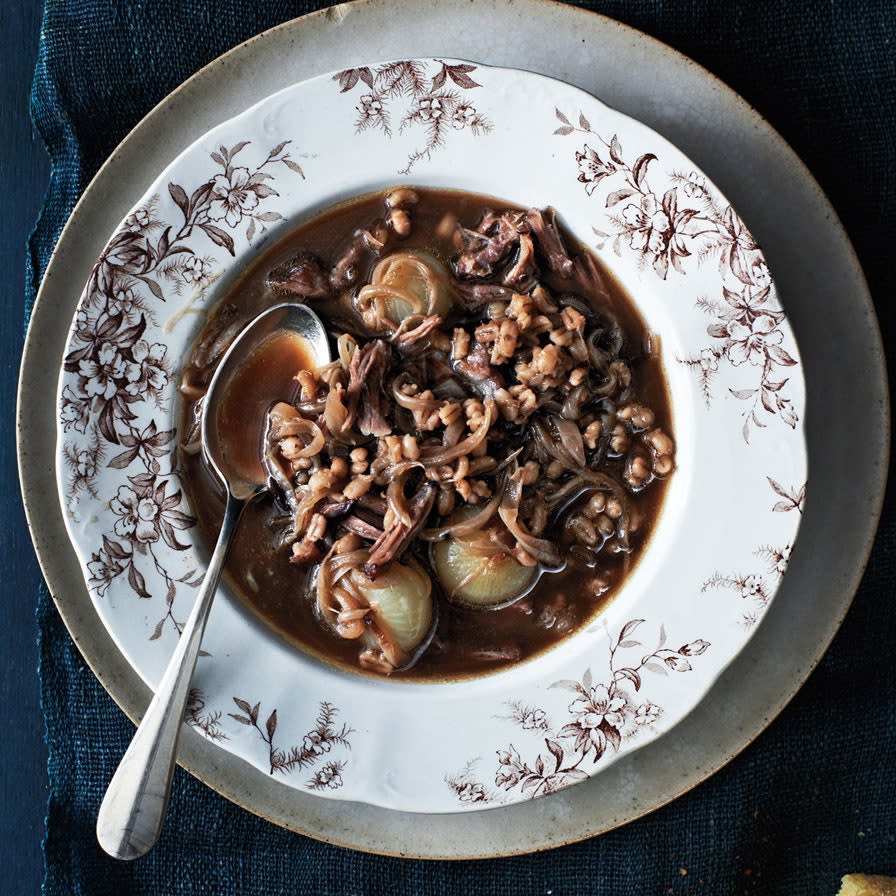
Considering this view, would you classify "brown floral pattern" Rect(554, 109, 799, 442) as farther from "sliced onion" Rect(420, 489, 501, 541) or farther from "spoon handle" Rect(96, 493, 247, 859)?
"spoon handle" Rect(96, 493, 247, 859)

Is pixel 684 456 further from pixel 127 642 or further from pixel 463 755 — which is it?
pixel 127 642

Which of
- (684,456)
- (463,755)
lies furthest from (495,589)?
(684,456)

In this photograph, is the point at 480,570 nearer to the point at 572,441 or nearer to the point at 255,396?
the point at 572,441

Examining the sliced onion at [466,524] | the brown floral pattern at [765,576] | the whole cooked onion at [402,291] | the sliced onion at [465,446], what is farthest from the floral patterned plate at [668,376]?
the sliced onion at [465,446]

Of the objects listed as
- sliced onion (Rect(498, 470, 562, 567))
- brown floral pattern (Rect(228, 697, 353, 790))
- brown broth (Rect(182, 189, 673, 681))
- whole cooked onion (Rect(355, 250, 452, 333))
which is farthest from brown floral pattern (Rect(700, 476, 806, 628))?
brown floral pattern (Rect(228, 697, 353, 790))

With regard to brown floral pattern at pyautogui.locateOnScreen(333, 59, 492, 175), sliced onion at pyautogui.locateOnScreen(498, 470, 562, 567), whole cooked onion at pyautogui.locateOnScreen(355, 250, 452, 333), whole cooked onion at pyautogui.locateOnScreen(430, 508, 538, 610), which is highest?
brown floral pattern at pyautogui.locateOnScreen(333, 59, 492, 175)

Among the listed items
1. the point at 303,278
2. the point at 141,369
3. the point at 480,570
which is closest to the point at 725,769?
the point at 480,570
